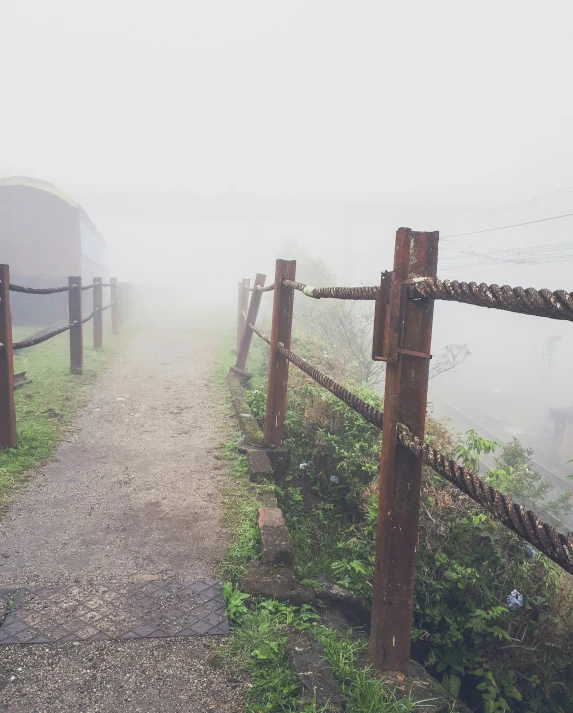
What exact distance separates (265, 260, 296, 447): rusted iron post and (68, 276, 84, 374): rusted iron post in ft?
Answer: 12.1

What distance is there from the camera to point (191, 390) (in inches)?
256

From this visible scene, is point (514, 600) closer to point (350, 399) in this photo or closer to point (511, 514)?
point (350, 399)

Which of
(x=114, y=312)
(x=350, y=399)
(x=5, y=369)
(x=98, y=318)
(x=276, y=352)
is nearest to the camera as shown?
(x=350, y=399)

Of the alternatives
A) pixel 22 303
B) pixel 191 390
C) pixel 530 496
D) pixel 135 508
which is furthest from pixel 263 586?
pixel 22 303

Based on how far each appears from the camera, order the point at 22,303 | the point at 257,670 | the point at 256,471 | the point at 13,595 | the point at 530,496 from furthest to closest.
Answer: the point at 22,303
the point at 530,496
the point at 256,471
the point at 13,595
the point at 257,670

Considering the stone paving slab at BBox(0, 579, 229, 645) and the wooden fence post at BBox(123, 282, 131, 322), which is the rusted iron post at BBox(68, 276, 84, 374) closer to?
the stone paving slab at BBox(0, 579, 229, 645)

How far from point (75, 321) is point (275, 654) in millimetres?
5709

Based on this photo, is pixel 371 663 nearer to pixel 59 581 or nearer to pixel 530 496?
pixel 59 581

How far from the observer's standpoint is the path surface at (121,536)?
1695mm

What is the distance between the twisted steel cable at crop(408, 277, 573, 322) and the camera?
3.27 feet

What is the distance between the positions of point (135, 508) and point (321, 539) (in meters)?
1.13

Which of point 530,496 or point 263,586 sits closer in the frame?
→ point 263,586

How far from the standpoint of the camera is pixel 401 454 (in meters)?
1.67

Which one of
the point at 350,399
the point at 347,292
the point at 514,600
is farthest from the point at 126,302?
the point at 514,600
